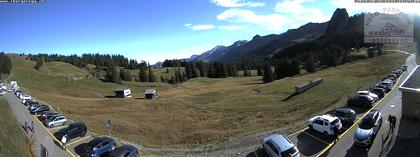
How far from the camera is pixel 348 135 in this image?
3216 centimetres

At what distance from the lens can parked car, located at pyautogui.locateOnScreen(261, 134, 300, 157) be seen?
25844mm

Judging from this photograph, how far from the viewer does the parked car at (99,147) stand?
31.5 meters

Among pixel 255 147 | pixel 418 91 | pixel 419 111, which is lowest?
pixel 255 147

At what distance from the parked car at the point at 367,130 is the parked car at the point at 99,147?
74.7ft

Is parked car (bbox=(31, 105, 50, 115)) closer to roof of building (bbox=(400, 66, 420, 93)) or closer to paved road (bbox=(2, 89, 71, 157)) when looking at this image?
paved road (bbox=(2, 89, 71, 157))

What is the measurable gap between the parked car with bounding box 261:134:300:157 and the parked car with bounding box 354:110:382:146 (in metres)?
6.15

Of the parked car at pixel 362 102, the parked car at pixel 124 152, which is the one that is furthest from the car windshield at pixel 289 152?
the parked car at pixel 362 102

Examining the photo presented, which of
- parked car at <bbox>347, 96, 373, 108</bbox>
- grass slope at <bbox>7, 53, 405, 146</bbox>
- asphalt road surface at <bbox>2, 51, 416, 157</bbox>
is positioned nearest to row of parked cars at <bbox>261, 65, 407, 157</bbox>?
asphalt road surface at <bbox>2, 51, 416, 157</bbox>

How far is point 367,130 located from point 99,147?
2430cm

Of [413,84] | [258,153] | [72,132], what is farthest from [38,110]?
[413,84]

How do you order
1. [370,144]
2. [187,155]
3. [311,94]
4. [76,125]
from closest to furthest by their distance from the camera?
1. [370,144]
2. [187,155]
3. [76,125]
4. [311,94]

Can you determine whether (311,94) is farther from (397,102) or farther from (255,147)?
Result: (255,147)

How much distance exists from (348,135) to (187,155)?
53.8 ft

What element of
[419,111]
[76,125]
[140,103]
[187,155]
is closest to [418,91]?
[419,111]
